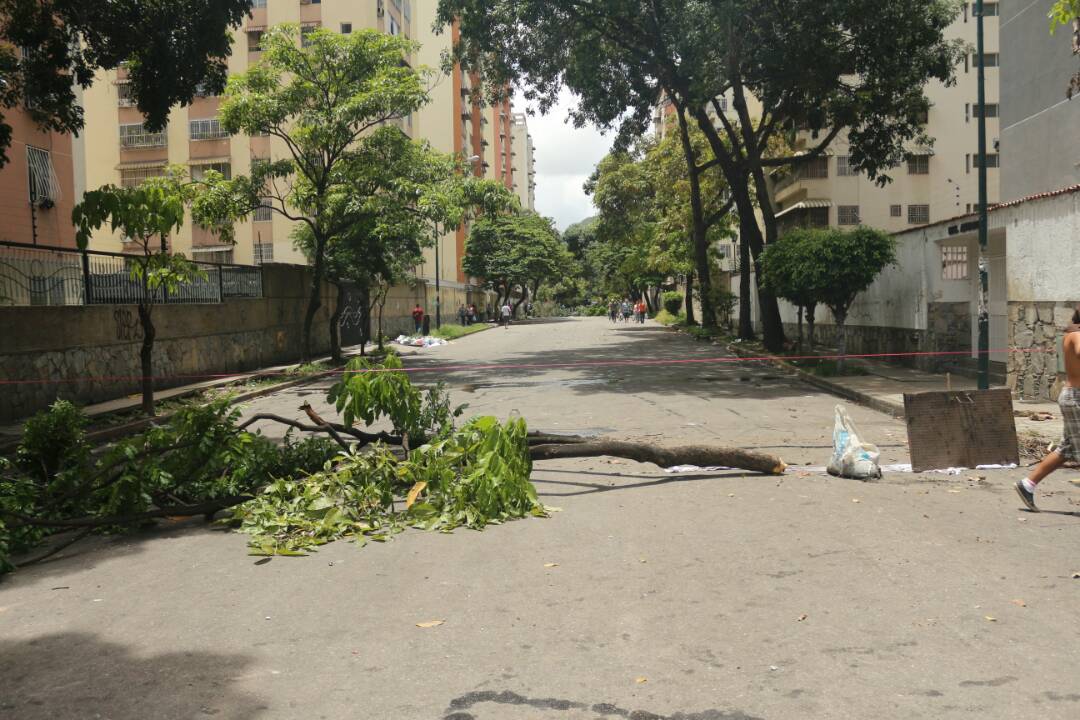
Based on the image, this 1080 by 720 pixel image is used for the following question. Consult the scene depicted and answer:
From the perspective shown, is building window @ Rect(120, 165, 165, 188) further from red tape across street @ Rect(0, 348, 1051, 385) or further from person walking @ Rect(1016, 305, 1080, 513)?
person walking @ Rect(1016, 305, 1080, 513)

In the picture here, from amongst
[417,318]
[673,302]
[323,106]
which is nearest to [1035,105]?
[323,106]

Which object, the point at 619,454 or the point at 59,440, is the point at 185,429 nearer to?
the point at 59,440

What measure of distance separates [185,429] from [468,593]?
3747 mm

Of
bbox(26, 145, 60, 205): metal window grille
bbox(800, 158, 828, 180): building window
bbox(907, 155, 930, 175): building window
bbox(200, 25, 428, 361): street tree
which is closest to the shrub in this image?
bbox(800, 158, 828, 180): building window

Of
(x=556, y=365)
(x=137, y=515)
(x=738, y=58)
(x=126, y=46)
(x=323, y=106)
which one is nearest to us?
(x=137, y=515)

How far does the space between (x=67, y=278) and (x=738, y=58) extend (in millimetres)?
16060

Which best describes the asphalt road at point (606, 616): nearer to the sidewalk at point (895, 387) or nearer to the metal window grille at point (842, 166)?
the sidewalk at point (895, 387)

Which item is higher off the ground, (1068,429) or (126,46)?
(126,46)

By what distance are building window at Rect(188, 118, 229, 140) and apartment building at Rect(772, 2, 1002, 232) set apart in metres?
29.2

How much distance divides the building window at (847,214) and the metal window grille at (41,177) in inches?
1370

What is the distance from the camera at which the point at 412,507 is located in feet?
23.9

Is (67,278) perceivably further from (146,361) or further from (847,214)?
(847,214)

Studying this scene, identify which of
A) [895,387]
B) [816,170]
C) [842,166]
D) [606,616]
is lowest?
[606,616]

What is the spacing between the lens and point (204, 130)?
156 ft
